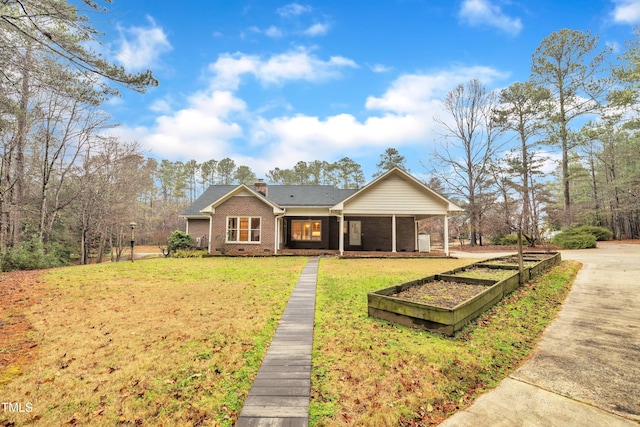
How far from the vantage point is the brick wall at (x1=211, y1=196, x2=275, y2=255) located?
17797mm

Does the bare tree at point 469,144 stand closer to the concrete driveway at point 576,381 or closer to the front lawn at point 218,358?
the front lawn at point 218,358

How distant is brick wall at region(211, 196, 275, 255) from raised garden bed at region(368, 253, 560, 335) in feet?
39.6

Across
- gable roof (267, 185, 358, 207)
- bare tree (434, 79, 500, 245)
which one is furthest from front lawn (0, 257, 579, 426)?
bare tree (434, 79, 500, 245)

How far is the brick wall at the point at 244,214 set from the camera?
58.4 feet

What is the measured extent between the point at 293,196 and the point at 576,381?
63.2 feet

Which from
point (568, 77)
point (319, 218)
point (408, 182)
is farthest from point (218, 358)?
point (568, 77)

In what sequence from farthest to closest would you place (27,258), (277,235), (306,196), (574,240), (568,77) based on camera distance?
(568,77) < (306,196) < (574,240) < (277,235) < (27,258)

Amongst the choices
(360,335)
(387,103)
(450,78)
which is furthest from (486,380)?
(450,78)

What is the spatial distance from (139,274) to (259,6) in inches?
628

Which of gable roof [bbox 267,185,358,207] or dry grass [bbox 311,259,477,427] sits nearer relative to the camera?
dry grass [bbox 311,259,477,427]

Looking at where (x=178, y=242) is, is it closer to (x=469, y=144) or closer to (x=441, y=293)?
(x=441, y=293)

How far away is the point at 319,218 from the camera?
20438mm

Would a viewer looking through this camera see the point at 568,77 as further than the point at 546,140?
No

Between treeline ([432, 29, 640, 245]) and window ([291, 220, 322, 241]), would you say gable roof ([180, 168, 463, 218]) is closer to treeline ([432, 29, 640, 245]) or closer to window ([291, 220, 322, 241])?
window ([291, 220, 322, 241])
